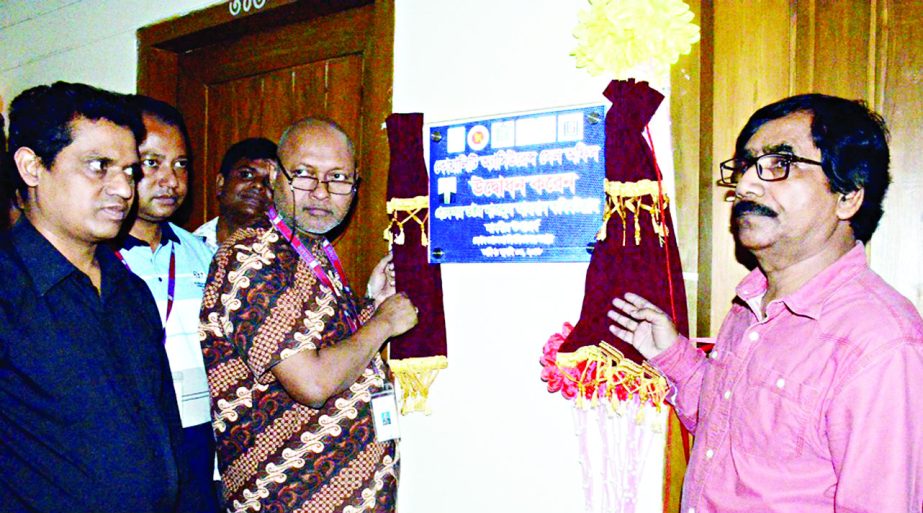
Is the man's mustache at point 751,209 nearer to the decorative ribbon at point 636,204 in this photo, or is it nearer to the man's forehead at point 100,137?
the decorative ribbon at point 636,204

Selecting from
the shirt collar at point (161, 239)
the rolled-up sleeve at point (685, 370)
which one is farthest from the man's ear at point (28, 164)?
the rolled-up sleeve at point (685, 370)

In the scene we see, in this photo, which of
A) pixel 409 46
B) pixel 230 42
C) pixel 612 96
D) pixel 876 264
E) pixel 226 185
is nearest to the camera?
pixel 876 264

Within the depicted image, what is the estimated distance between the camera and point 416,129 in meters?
2.04

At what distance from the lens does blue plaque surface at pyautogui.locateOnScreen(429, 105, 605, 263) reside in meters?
1.76

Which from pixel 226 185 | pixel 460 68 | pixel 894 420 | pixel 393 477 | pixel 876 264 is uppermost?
pixel 460 68

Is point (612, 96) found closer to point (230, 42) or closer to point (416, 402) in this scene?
point (416, 402)

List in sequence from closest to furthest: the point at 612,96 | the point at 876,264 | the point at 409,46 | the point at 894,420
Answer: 1. the point at 894,420
2. the point at 876,264
3. the point at 612,96
4. the point at 409,46

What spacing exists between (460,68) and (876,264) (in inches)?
49.7

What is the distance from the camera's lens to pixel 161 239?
2.00 m

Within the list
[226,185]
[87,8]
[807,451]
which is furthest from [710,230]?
[87,8]

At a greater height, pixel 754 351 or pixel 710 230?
pixel 710 230

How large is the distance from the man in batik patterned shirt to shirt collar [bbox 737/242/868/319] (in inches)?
37.9

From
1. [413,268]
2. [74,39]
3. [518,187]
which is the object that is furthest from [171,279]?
[74,39]

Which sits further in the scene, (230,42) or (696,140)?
(230,42)
